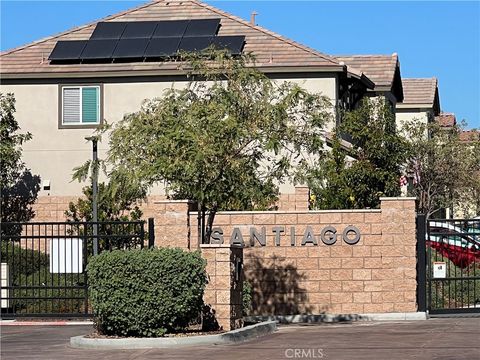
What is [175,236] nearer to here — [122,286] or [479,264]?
[122,286]

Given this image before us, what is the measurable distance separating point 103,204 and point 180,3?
1033cm

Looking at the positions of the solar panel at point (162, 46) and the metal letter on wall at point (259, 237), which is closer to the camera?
the metal letter on wall at point (259, 237)

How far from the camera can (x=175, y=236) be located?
75.6 ft

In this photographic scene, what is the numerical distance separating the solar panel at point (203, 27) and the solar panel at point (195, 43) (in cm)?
54

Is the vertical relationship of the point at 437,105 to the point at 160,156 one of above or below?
above

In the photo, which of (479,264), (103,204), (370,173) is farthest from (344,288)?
(103,204)

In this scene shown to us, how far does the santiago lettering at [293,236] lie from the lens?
24250mm

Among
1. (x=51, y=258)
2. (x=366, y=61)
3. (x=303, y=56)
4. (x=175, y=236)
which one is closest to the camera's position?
(x=175, y=236)

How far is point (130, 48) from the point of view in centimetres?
3766

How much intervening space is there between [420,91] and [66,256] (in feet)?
125

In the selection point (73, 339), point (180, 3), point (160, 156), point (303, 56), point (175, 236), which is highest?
point (180, 3)

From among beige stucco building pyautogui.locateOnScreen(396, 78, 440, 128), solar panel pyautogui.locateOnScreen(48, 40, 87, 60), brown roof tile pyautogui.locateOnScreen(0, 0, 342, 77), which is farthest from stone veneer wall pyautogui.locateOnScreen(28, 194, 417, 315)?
beige stucco building pyautogui.locateOnScreen(396, 78, 440, 128)

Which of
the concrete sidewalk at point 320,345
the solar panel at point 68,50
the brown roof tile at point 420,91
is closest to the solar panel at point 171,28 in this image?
the solar panel at point 68,50

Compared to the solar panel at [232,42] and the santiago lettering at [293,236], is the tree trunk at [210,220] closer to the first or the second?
the santiago lettering at [293,236]
